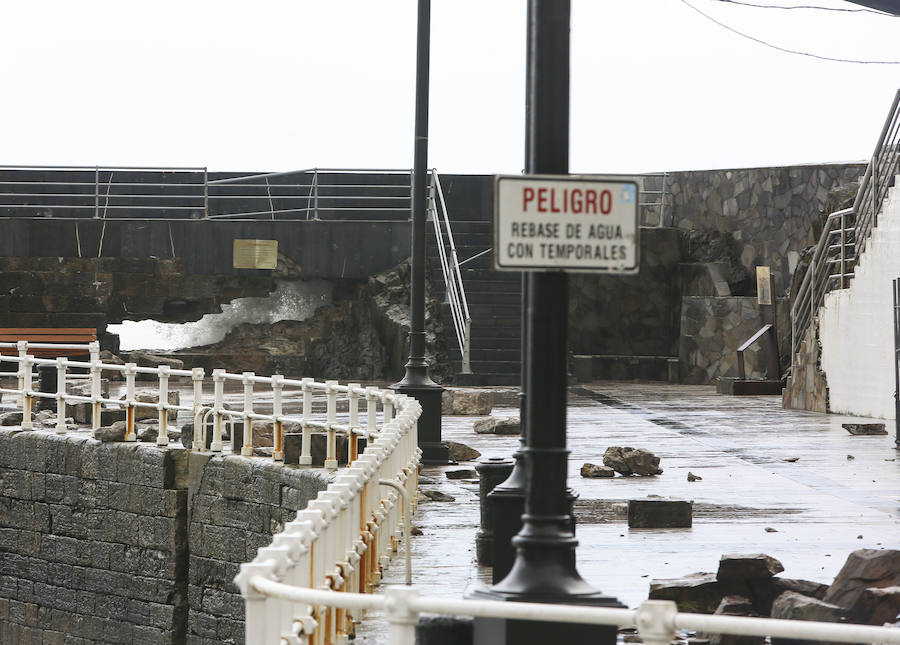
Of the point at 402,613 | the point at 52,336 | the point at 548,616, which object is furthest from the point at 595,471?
the point at 52,336

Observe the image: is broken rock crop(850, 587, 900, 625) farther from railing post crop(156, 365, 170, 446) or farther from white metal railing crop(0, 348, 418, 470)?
railing post crop(156, 365, 170, 446)

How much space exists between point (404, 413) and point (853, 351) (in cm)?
1141

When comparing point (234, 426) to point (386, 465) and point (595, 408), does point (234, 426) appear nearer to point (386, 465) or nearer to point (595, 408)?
point (386, 465)

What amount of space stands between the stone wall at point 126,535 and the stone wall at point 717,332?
49.7ft

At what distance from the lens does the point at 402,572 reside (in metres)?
8.40

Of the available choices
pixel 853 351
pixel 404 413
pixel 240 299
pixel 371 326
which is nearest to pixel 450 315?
pixel 371 326

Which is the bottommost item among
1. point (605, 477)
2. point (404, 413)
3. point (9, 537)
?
point (9, 537)

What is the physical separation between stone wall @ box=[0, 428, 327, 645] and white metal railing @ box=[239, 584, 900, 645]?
7.67m

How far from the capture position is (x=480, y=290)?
27609 millimetres

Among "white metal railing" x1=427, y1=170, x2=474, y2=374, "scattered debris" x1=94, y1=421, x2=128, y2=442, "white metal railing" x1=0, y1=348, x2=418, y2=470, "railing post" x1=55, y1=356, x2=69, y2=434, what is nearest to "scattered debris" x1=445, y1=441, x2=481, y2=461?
"white metal railing" x1=0, y1=348, x2=418, y2=470

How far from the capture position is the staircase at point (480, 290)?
2558 cm

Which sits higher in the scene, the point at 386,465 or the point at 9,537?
the point at 386,465

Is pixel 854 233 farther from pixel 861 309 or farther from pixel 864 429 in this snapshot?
pixel 864 429

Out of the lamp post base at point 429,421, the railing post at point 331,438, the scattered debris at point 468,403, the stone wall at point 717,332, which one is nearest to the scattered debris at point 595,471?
the lamp post base at point 429,421
